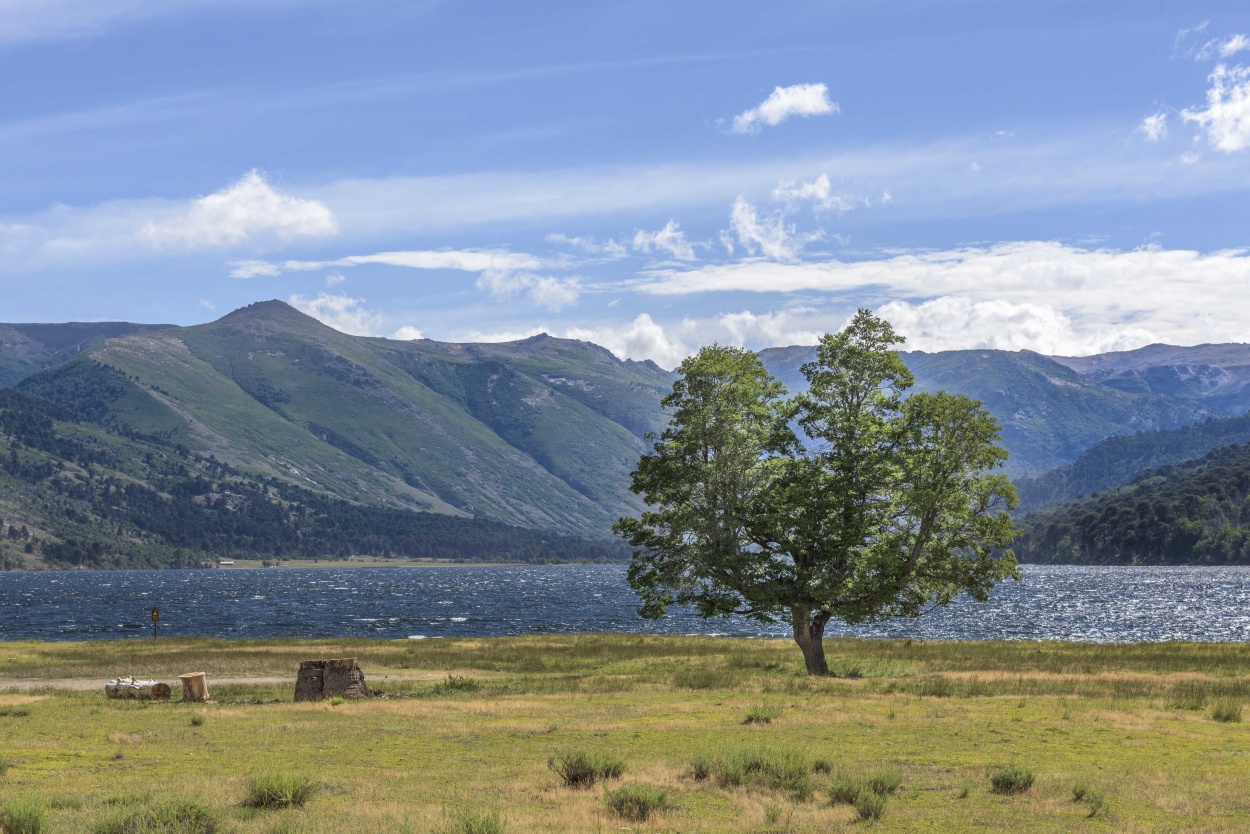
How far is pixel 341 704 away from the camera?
39188 millimetres

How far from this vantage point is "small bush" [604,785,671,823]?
19062 millimetres

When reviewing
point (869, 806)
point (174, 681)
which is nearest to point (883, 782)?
point (869, 806)

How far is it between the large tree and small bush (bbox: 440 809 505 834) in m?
35.9

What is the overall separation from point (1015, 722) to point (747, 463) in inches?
903

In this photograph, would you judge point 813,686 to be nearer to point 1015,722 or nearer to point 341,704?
point 1015,722

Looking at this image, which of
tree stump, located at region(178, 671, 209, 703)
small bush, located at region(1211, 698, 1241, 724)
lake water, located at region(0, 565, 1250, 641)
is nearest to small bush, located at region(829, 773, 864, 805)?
small bush, located at region(1211, 698, 1241, 724)

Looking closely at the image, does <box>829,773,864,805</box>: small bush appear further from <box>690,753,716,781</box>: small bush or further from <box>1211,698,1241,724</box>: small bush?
<box>1211,698,1241,724</box>: small bush

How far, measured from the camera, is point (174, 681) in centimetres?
4991

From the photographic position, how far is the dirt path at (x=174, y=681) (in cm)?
4953

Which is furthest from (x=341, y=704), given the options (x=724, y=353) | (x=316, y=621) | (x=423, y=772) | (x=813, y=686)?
(x=316, y=621)

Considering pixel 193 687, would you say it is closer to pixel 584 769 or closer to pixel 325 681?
pixel 325 681

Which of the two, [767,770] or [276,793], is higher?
[276,793]

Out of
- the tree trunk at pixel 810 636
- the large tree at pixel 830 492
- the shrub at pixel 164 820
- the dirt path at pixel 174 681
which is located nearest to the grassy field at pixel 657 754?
the shrub at pixel 164 820

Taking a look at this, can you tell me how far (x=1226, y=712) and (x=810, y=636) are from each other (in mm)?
22249
